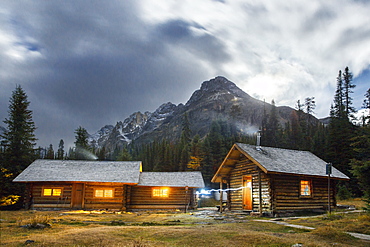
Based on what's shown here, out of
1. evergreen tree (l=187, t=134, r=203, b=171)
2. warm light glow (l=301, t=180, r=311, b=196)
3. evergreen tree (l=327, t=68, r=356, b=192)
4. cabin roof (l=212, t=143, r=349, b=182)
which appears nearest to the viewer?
cabin roof (l=212, t=143, r=349, b=182)

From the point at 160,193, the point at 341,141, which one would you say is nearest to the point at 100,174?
the point at 160,193

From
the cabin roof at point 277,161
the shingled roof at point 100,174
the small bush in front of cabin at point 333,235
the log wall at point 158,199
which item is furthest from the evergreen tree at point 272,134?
the small bush in front of cabin at point 333,235

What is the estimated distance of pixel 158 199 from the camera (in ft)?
118

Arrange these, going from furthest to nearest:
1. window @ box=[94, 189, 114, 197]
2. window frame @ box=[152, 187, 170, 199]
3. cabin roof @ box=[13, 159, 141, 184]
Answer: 1. window frame @ box=[152, 187, 170, 199]
2. window @ box=[94, 189, 114, 197]
3. cabin roof @ box=[13, 159, 141, 184]

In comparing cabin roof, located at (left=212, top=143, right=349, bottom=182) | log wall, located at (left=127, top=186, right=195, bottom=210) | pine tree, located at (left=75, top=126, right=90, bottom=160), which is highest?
pine tree, located at (left=75, top=126, right=90, bottom=160)

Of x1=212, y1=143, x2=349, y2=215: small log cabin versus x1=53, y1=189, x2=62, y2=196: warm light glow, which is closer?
x1=212, y1=143, x2=349, y2=215: small log cabin

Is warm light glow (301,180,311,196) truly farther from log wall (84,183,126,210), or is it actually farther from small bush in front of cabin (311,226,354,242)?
log wall (84,183,126,210)

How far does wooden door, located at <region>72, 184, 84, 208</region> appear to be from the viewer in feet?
108

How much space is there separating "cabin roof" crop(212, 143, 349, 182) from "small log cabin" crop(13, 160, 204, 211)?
901 cm

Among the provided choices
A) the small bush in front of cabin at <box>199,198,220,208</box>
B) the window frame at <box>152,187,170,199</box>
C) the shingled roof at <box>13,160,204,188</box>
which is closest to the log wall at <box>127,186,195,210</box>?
the window frame at <box>152,187,170,199</box>

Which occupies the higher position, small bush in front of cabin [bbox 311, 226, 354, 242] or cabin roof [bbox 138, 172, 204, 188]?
cabin roof [bbox 138, 172, 204, 188]

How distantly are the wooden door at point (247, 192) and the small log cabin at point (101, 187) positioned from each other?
29.2 ft

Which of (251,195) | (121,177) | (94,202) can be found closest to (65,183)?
(94,202)

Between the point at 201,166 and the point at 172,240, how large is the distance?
170ft
